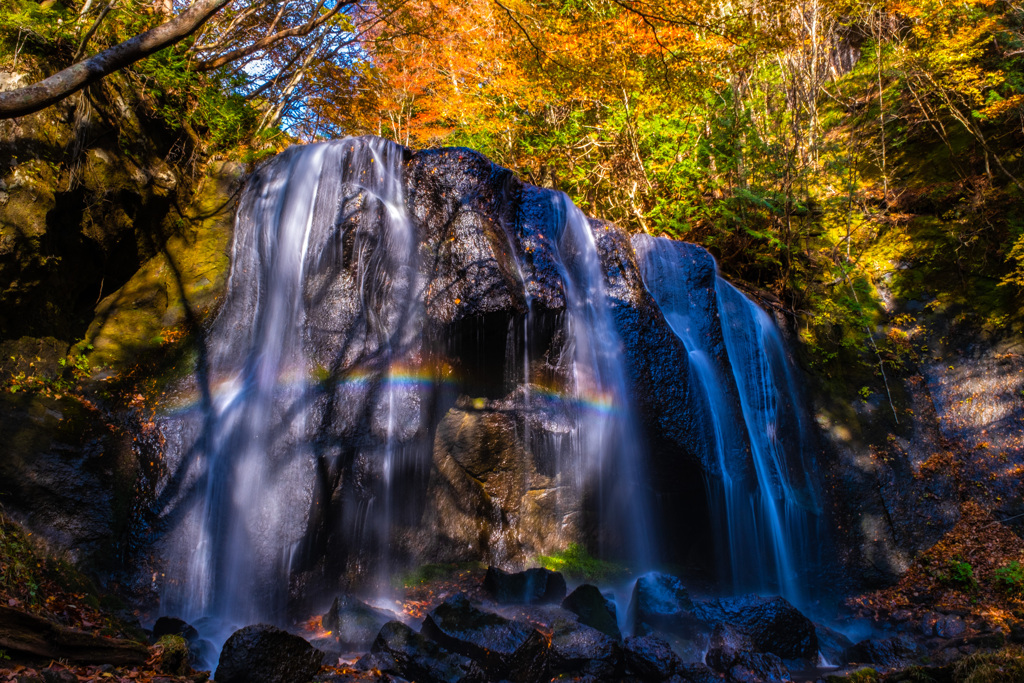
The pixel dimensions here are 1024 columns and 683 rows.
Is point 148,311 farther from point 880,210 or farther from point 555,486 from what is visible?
point 880,210

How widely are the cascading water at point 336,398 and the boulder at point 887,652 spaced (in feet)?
8.63

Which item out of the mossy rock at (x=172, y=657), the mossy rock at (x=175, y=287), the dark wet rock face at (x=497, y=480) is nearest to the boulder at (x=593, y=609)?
the dark wet rock face at (x=497, y=480)

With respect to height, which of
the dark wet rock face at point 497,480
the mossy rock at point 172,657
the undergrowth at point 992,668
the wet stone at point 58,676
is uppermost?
the dark wet rock face at point 497,480

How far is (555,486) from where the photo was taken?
6828mm

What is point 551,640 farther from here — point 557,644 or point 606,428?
point 606,428

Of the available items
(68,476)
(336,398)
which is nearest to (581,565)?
(336,398)

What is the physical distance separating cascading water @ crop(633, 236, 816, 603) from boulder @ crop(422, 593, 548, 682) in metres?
3.80

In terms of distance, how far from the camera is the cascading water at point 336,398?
553 cm

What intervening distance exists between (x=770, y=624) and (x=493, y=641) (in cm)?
303

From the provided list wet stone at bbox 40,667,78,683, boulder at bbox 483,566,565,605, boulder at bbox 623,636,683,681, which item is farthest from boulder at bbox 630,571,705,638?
wet stone at bbox 40,667,78,683

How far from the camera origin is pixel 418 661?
13.5ft

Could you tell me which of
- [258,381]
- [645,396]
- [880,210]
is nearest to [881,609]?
[645,396]

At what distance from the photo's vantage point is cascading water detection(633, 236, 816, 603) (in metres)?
7.24

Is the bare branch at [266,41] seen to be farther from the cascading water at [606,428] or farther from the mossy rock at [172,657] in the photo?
the mossy rock at [172,657]
